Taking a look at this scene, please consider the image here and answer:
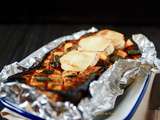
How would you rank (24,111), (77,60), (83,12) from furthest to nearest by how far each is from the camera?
(83,12)
(77,60)
(24,111)

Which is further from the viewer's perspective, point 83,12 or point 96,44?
point 83,12

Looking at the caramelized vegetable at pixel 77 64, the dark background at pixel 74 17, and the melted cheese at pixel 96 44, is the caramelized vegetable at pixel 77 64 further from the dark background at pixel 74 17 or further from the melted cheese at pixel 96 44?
the dark background at pixel 74 17

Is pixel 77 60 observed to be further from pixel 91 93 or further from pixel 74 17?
pixel 74 17

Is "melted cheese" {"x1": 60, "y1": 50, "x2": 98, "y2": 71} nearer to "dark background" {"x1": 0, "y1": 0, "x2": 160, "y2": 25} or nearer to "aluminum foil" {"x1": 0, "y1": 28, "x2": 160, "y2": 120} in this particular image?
"aluminum foil" {"x1": 0, "y1": 28, "x2": 160, "y2": 120}

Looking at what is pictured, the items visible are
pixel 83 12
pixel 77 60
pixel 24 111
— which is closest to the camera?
pixel 24 111

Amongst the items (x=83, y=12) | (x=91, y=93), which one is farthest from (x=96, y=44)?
(x=83, y=12)

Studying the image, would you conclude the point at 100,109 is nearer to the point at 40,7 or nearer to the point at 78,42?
the point at 78,42

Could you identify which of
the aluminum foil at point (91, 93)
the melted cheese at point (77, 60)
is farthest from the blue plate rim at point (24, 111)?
the melted cheese at point (77, 60)

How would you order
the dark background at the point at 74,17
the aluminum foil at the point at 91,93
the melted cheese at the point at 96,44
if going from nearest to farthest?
1. the aluminum foil at the point at 91,93
2. the melted cheese at the point at 96,44
3. the dark background at the point at 74,17
